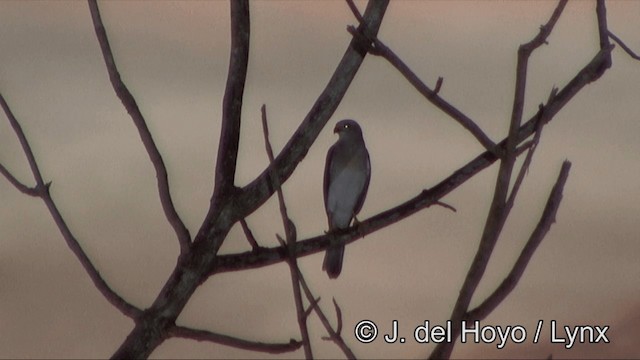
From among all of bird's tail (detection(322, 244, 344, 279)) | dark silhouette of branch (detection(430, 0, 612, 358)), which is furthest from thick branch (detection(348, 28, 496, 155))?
bird's tail (detection(322, 244, 344, 279))

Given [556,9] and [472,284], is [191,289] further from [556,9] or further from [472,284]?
[556,9]

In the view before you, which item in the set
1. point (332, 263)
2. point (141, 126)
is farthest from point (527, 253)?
point (332, 263)

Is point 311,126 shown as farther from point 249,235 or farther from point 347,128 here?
point 347,128

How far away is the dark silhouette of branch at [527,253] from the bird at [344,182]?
6.06 metres

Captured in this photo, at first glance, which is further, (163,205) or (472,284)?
(163,205)

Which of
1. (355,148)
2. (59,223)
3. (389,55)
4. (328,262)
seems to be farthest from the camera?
(355,148)

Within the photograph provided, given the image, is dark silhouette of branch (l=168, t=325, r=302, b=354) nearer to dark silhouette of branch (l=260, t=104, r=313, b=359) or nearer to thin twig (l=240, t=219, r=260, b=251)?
thin twig (l=240, t=219, r=260, b=251)

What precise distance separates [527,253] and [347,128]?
6.96 m

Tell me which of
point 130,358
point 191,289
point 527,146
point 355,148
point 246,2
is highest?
point 355,148

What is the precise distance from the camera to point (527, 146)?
221cm

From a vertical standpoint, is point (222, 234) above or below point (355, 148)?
below

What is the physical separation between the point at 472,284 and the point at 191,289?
882 millimetres

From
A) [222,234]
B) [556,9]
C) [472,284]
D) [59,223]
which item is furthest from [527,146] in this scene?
[59,223]

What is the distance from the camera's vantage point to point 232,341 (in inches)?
98.0
